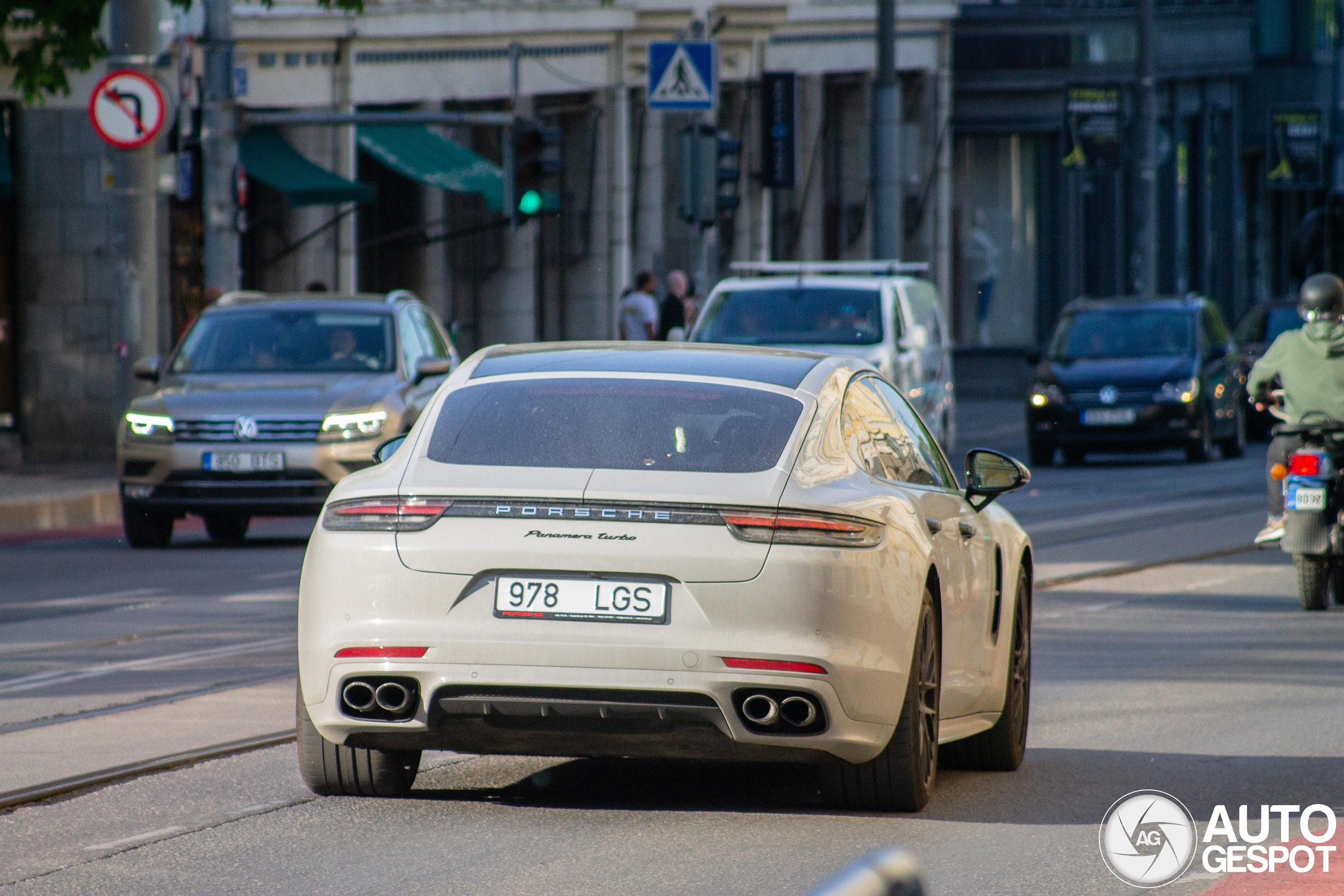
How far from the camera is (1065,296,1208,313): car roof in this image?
28547 mm

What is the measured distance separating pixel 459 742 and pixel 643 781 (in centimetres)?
107

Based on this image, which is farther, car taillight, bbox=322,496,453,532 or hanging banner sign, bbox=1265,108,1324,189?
hanging banner sign, bbox=1265,108,1324,189

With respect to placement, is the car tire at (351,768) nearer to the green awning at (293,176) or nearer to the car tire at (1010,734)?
the car tire at (1010,734)

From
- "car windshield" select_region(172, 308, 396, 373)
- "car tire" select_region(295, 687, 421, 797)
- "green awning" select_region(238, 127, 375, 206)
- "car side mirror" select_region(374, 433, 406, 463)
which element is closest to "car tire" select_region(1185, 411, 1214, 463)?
"green awning" select_region(238, 127, 375, 206)

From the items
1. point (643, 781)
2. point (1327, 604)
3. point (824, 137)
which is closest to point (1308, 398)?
point (1327, 604)

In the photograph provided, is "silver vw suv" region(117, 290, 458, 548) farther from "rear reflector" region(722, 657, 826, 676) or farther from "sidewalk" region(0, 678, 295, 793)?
"rear reflector" region(722, 657, 826, 676)

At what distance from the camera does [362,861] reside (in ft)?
21.9

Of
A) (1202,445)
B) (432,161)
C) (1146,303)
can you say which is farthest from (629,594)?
(432,161)

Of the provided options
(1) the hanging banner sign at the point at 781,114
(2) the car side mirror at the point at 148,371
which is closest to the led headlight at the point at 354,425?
(2) the car side mirror at the point at 148,371

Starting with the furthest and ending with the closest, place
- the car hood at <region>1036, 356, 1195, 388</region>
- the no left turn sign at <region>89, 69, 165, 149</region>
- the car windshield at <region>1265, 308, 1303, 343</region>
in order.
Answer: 1. the car windshield at <region>1265, 308, 1303, 343</region>
2. the car hood at <region>1036, 356, 1195, 388</region>
3. the no left turn sign at <region>89, 69, 165, 149</region>

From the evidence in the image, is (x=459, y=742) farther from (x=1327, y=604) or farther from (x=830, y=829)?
(x=1327, y=604)

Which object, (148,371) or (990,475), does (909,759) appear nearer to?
(990,475)

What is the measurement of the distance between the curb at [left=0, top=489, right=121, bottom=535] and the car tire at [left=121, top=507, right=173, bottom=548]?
170 centimetres

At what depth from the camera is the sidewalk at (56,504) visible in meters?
19.5
